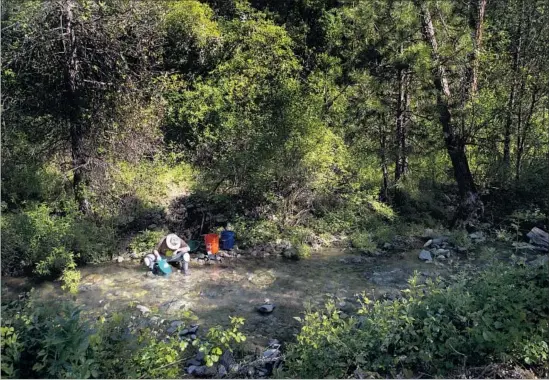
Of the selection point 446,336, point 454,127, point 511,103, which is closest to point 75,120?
point 446,336

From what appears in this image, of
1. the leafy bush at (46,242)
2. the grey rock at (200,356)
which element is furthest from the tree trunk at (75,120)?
the grey rock at (200,356)

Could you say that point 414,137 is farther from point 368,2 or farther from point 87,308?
point 87,308

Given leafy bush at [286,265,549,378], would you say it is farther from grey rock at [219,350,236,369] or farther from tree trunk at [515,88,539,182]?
tree trunk at [515,88,539,182]

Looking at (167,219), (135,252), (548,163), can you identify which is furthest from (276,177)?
(548,163)

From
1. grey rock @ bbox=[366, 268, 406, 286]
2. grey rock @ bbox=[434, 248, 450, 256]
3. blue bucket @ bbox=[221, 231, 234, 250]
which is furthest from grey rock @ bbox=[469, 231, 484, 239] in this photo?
blue bucket @ bbox=[221, 231, 234, 250]

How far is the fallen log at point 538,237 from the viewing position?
6758mm

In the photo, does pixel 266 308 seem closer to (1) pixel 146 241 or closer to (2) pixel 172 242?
(2) pixel 172 242

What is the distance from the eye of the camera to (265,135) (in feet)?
24.3

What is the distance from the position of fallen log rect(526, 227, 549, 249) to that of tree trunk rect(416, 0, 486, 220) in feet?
3.37

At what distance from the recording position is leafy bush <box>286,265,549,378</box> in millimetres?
2574

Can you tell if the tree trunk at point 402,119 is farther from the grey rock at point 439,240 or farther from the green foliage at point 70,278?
the green foliage at point 70,278

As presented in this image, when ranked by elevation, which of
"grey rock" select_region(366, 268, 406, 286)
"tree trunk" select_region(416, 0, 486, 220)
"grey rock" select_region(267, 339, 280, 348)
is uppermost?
"tree trunk" select_region(416, 0, 486, 220)

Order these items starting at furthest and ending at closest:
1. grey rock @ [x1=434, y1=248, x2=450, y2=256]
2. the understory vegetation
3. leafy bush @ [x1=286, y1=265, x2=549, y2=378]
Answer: grey rock @ [x1=434, y1=248, x2=450, y2=256] → the understory vegetation → leafy bush @ [x1=286, y1=265, x2=549, y2=378]

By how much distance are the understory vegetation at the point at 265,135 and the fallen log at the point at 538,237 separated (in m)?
0.24
